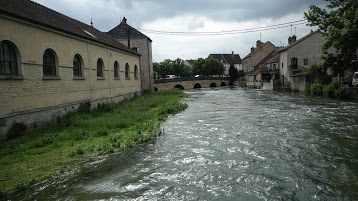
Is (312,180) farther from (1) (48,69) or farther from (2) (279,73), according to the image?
(2) (279,73)

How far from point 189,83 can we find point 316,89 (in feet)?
124

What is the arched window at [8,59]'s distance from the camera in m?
11.7

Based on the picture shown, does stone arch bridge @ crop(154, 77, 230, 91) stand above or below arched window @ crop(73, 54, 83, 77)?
below

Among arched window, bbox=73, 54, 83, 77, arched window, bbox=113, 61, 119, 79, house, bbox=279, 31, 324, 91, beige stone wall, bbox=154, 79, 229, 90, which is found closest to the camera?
arched window, bbox=73, 54, 83, 77

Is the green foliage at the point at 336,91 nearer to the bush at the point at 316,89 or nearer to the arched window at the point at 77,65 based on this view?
the bush at the point at 316,89

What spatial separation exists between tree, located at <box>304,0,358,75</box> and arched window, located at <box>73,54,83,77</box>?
17637 mm

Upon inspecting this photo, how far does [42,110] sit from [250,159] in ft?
32.6

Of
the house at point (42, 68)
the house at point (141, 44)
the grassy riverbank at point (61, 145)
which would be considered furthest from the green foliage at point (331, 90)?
the house at point (42, 68)

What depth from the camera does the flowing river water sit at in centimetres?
636

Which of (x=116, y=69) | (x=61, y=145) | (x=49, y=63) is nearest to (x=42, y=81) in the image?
(x=49, y=63)

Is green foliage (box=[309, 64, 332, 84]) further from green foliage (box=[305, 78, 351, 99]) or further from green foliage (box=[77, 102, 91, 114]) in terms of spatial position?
green foliage (box=[77, 102, 91, 114])

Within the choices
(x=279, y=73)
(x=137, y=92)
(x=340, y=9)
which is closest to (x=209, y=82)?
(x=279, y=73)

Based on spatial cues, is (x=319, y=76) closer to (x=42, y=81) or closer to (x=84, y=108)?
(x=84, y=108)

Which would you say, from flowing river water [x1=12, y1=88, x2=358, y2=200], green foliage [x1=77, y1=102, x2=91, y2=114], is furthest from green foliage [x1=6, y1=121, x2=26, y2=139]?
green foliage [x1=77, y1=102, x2=91, y2=114]
